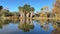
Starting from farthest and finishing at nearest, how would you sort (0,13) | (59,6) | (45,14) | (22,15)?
1. (22,15)
2. (0,13)
3. (45,14)
4. (59,6)

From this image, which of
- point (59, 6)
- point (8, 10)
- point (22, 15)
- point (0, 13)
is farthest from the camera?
point (8, 10)

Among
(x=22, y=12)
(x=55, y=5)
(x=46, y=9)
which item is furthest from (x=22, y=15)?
(x=55, y=5)

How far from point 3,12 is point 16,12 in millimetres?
7678

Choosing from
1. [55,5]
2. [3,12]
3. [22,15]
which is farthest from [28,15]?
[55,5]

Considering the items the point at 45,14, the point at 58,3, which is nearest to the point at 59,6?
the point at 58,3

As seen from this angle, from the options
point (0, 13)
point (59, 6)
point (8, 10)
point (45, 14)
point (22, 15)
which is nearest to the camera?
point (59, 6)

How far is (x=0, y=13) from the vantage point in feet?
201

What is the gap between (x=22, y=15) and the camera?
6506cm

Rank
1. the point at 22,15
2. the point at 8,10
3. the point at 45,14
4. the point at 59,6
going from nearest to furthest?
the point at 59,6, the point at 45,14, the point at 22,15, the point at 8,10

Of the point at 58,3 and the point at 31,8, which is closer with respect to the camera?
the point at 58,3

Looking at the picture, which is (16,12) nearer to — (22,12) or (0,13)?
(22,12)

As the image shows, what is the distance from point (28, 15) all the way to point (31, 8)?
4.74 m

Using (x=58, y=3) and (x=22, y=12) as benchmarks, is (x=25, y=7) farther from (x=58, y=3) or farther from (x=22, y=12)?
(x=58, y=3)

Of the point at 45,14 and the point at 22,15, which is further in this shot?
the point at 22,15
